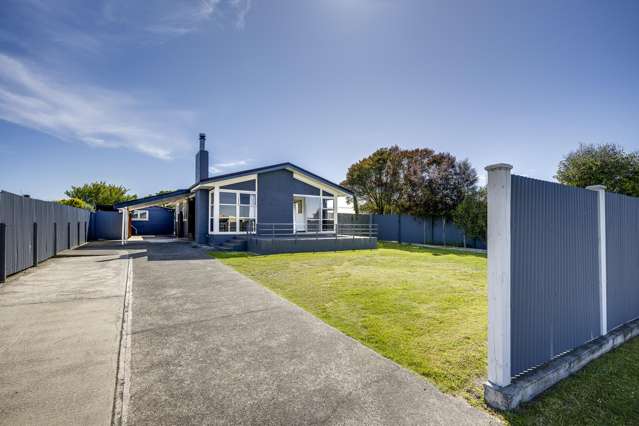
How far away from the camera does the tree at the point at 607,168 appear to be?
13867 millimetres

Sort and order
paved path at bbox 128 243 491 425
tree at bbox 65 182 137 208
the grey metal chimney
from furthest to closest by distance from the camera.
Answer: tree at bbox 65 182 137 208, the grey metal chimney, paved path at bbox 128 243 491 425

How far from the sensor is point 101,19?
794 cm

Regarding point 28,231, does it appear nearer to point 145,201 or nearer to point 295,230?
point 145,201

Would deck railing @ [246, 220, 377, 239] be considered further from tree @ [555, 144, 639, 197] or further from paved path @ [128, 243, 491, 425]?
tree @ [555, 144, 639, 197]

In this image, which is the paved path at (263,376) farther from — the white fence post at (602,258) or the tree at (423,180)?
the tree at (423,180)

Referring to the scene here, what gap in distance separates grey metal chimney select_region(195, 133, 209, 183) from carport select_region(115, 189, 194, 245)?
4.53 ft

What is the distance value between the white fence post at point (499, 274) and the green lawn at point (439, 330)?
0.36m

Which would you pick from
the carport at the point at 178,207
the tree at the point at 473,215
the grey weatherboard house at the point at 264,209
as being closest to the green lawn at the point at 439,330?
the grey weatherboard house at the point at 264,209

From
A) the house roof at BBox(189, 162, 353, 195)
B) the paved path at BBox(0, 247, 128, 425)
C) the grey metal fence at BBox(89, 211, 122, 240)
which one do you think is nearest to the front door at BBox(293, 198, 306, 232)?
the house roof at BBox(189, 162, 353, 195)

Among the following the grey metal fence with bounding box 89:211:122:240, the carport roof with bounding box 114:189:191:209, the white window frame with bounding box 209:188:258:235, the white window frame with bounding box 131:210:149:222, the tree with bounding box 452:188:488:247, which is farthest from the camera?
the white window frame with bounding box 131:210:149:222

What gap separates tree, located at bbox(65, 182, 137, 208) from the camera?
141ft

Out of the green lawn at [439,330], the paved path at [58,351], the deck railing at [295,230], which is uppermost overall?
the deck railing at [295,230]

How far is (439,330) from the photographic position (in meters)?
3.97

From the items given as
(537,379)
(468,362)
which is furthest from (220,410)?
(537,379)
